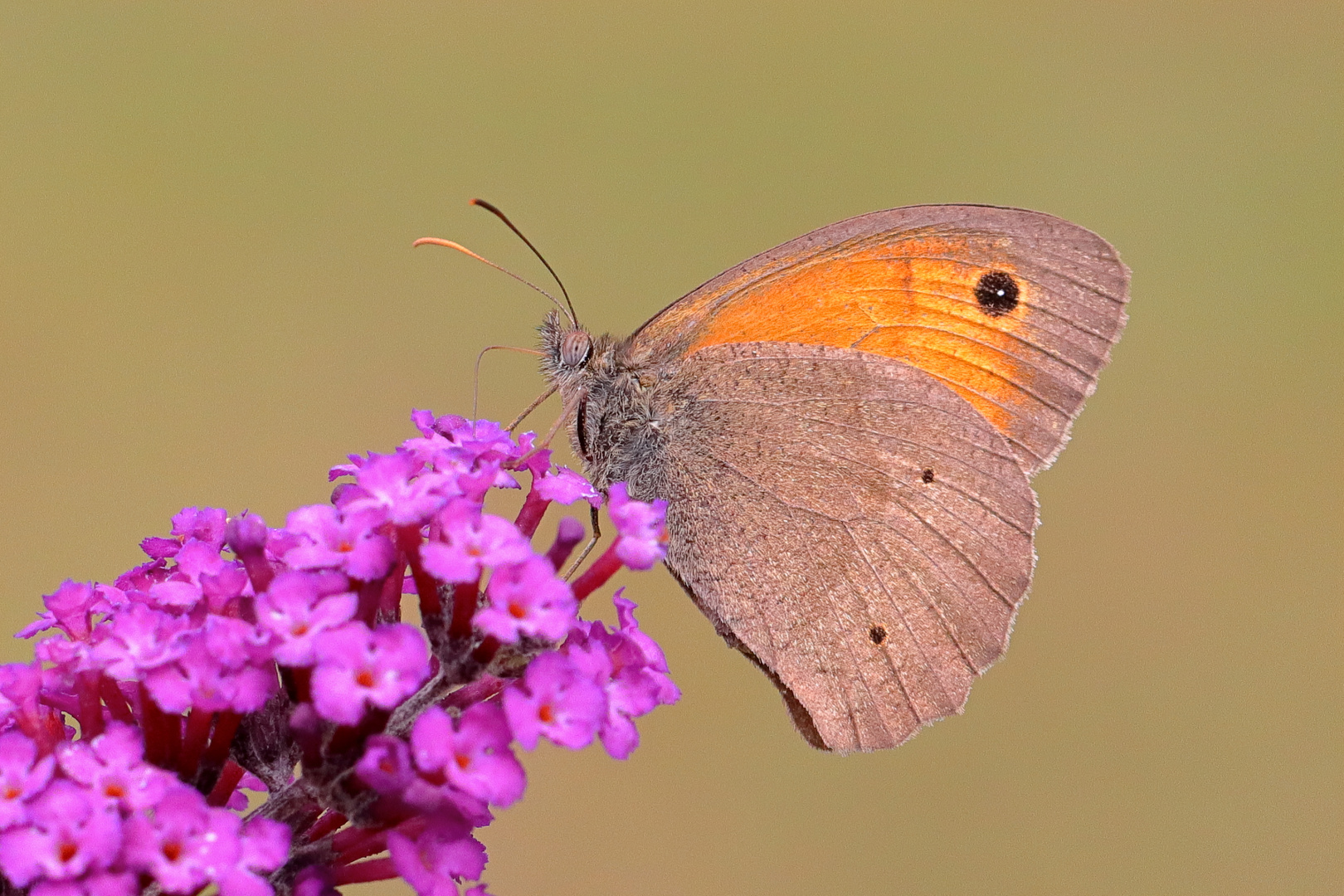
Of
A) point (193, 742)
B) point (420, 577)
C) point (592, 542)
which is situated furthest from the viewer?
point (592, 542)

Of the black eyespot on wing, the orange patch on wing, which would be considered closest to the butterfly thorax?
the orange patch on wing

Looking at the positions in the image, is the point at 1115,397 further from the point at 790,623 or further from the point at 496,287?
the point at 790,623

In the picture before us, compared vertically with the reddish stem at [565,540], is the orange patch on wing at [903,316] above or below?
above

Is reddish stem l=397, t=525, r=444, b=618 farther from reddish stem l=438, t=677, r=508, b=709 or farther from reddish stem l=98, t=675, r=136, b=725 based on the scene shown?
reddish stem l=98, t=675, r=136, b=725

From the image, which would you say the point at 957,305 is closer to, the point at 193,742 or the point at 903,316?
the point at 903,316

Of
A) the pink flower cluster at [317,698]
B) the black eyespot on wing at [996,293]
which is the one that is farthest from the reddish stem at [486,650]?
the black eyespot on wing at [996,293]

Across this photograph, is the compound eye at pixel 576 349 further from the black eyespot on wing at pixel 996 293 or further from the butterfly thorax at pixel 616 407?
the black eyespot on wing at pixel 996 293

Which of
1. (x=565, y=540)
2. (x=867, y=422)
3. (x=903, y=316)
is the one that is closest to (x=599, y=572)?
(x=565, y=540)
